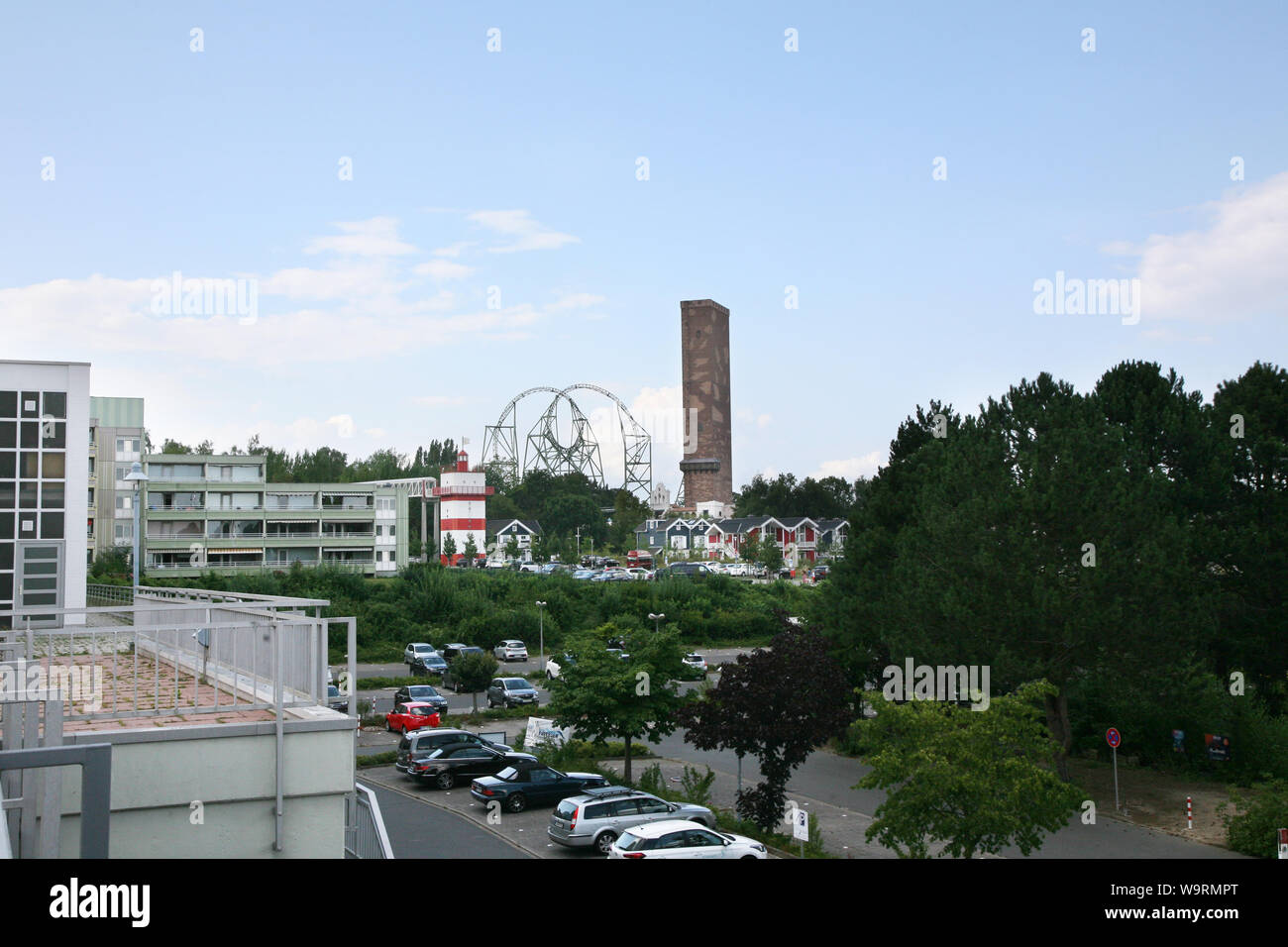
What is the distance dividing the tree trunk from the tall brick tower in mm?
103729

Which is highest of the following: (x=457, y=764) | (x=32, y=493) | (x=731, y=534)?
(x=32, y=493)

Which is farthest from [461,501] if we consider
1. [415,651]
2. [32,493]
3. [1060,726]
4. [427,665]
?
[1060,726]

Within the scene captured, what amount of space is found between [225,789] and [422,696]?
29.7m

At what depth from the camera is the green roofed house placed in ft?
190

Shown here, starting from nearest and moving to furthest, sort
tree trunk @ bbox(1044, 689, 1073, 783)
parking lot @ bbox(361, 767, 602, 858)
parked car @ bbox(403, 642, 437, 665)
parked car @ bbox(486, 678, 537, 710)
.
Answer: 1. parking lot @ bbox(361, 767, 602, 858)
2. tree trunk @ bbox(1044, 689, 1073, 783)
3. parked car @ bbox(486, 678, 537, 710)
4. parked car @ bbox(403, 642, 437, 665)

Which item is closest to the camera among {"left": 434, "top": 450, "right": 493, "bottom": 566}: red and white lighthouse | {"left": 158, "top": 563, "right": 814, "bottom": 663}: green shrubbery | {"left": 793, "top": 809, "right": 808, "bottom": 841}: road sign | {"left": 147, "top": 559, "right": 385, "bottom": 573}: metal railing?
{"left": 793, "top": 809, "right": 808, "bottom": 841}: road sign

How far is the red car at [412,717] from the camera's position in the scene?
3188 centimetres

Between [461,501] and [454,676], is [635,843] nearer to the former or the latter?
[454,676]

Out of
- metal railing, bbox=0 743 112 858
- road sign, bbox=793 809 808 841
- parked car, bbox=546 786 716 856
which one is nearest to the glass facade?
parked car, bbox=546 786 716 856

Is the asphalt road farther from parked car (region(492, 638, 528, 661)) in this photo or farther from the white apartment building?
parked car (region(492, 638, 528, 661))

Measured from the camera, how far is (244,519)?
60250 millimetres

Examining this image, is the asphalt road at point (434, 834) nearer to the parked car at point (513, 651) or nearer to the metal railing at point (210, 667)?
the metal railing at point (210, 667)

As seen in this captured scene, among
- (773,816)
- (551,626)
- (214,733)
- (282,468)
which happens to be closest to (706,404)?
(282,468)
